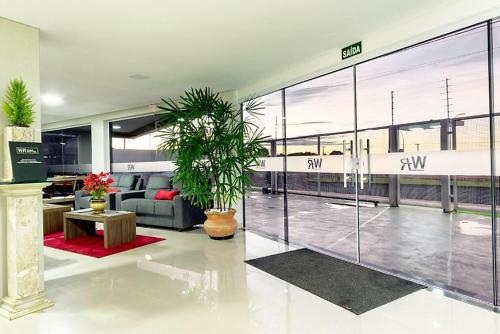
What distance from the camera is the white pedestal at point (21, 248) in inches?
107

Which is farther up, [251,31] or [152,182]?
[251,31]

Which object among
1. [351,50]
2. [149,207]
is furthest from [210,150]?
[351,50]

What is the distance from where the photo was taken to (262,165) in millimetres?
5711

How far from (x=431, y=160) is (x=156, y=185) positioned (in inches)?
202

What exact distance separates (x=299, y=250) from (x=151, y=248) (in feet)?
7.08

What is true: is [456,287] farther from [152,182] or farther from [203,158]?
[152,182]

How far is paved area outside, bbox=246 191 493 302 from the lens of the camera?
Result: 11.1ft

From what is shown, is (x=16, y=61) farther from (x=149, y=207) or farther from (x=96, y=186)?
(x=149, y=207)

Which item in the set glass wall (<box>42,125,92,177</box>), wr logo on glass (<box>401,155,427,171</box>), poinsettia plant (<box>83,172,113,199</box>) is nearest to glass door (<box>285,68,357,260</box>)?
wr logo on glass (<box>401,155,427,171</box>)

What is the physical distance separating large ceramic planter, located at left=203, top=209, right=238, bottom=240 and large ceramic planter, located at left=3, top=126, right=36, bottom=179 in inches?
111

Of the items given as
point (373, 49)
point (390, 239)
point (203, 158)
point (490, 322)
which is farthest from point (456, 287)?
point (203, 158)

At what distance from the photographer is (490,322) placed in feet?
7.82

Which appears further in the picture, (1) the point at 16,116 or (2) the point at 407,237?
(2) the point at 407,237

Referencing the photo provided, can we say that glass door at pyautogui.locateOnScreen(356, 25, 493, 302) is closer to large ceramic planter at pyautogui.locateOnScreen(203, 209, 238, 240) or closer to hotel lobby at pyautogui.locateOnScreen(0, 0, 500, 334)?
hotel lobby at pyautogui.locateOnScreen(0, 0, 500, 334)
